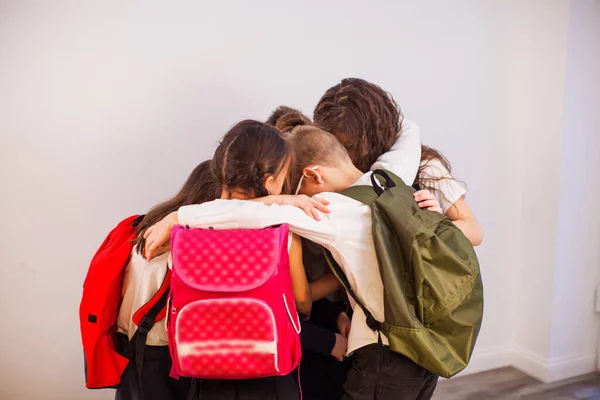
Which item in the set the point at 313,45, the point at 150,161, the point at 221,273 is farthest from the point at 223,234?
the point at 313,45

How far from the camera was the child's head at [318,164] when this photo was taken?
1.39 m

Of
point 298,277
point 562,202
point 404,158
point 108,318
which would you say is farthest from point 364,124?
point 562,202

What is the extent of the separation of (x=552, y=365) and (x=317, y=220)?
1949mm

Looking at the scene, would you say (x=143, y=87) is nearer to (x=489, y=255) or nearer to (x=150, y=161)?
(x=150, y=161)

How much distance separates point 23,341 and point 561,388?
2348mm

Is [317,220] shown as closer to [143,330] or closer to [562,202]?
[143,330]

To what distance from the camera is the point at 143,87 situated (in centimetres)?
194

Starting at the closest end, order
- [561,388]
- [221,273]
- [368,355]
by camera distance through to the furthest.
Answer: [221,273] → [368,355] → [561,388]

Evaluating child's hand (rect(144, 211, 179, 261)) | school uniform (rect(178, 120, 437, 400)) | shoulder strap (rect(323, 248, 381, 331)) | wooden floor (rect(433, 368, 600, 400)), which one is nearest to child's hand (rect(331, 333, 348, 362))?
school uniform (rect(178, 120, 437, 400))

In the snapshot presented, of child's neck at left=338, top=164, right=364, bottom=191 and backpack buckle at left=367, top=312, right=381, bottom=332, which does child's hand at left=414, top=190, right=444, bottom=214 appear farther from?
backpack buckle at left=367, top=312, right=381, bottom=332

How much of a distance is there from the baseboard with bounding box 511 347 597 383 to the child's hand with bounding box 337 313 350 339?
1.50 metres

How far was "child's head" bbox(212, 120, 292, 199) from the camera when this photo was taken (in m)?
1.22

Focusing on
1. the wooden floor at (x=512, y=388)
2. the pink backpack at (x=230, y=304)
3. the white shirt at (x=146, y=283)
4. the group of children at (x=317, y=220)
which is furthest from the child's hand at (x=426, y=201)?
the wooden floor at (x=512, y=388)

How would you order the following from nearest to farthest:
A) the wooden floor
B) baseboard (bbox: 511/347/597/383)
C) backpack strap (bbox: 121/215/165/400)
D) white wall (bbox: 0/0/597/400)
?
backpack strap (bbox: 121/215/165/400)
white wall (bbox: 0/0/597/400)
the wooden floor
baseboard (bbox: 511/347/597/383)
